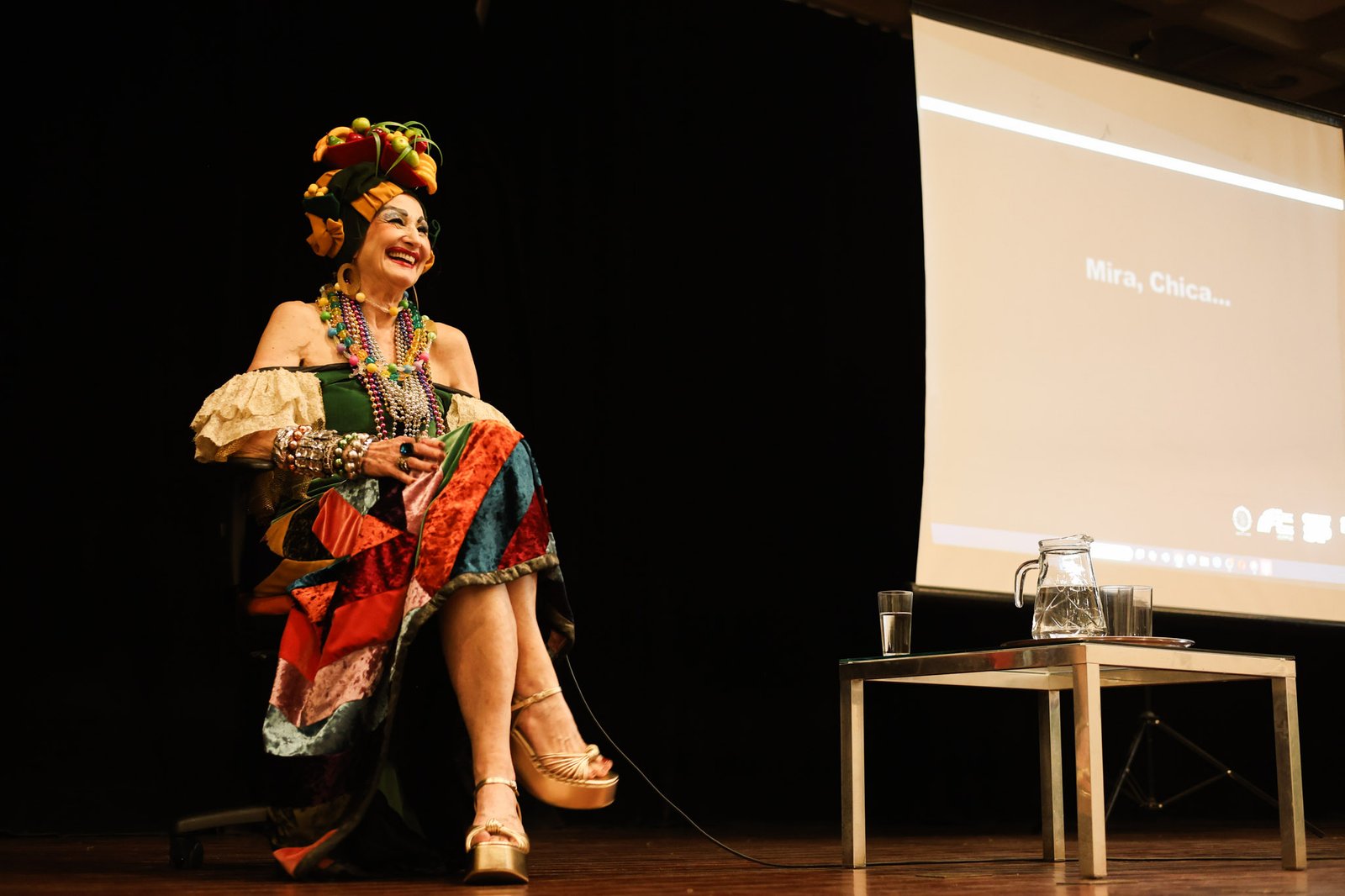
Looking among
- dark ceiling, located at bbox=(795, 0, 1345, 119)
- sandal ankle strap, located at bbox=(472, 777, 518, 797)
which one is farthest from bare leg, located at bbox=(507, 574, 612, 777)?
dark ceiling, located at bbox=(795, 0, 1345, 119)

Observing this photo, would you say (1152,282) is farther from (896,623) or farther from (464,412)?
(464,412)

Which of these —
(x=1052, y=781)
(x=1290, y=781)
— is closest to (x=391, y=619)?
(x=1052, y=781)

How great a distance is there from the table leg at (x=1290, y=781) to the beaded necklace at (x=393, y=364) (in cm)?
142

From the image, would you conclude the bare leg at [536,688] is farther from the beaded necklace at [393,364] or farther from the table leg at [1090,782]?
the table leg at [1090,782]

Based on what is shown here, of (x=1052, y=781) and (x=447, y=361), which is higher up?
(x=447, y=361)

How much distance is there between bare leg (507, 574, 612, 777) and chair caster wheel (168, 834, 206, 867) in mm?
624

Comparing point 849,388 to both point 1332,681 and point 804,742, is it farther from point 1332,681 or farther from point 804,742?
point 1332,681

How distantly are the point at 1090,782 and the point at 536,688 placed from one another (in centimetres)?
76

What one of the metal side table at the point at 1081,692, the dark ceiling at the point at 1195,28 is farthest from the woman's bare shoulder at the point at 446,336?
the dark ceiling at the point at 1195,28

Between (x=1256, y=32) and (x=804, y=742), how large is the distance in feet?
8.56

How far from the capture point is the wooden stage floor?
162cm

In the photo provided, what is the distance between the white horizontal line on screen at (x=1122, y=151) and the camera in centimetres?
329

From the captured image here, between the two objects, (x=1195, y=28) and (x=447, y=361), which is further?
(x=1195, y=28)

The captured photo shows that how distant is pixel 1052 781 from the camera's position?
90.9 inches
